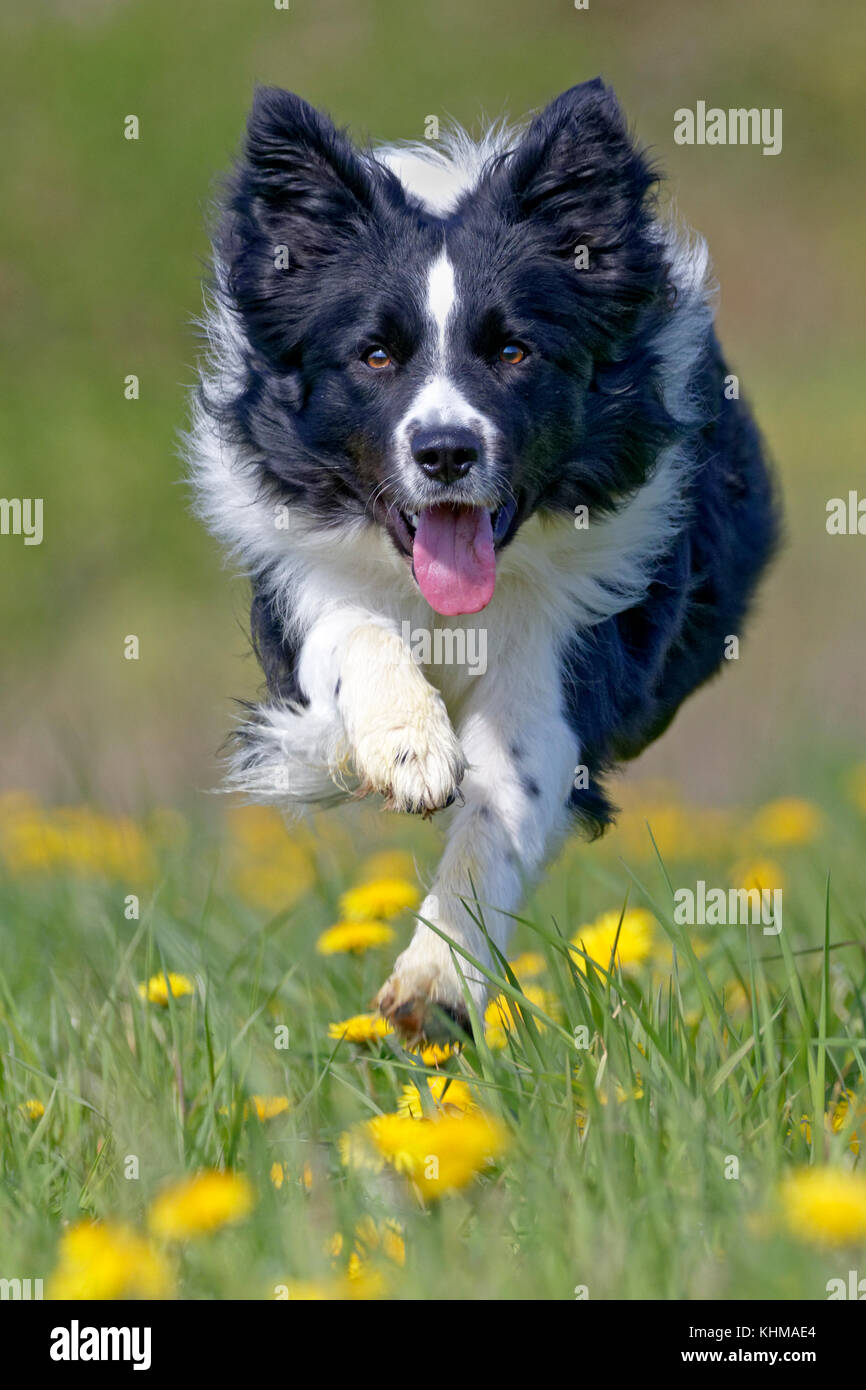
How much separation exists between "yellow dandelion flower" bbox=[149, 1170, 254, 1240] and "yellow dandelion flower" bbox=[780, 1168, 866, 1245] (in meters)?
0.81

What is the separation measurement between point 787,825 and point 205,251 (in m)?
8.17

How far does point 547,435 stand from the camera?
4.23 m

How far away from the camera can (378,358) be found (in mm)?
4211

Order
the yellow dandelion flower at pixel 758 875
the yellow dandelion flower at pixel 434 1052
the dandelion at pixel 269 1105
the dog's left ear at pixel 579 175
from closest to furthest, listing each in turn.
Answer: the dandelion at pixel 269 1105, the yellow dandelion flower at pixel 434 1052, the dog's left ear at pixel 579 175, the yellow dandelion flower at pixel 758 875

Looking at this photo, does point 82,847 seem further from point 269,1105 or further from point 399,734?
point 269,1105

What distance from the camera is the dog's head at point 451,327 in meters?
4.10

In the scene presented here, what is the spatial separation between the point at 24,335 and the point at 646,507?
1068 centimetres

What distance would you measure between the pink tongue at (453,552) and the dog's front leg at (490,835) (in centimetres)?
36

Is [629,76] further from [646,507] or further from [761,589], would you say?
[646,507]

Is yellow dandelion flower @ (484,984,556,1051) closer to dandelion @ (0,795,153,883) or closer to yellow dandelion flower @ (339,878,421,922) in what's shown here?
yellow dandelion flower @ (339,878,421,922)

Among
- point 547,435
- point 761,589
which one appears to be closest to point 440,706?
point 547,435

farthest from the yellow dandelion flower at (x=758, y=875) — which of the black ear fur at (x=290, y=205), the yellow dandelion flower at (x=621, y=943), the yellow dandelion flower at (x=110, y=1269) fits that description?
the yellow dandelion flower at (x=110, y=1269)

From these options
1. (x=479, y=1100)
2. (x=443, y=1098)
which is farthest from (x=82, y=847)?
(x=479, y=1100)

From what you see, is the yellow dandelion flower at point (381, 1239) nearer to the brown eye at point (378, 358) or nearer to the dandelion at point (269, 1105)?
the dandelion at point (269, 1105)
